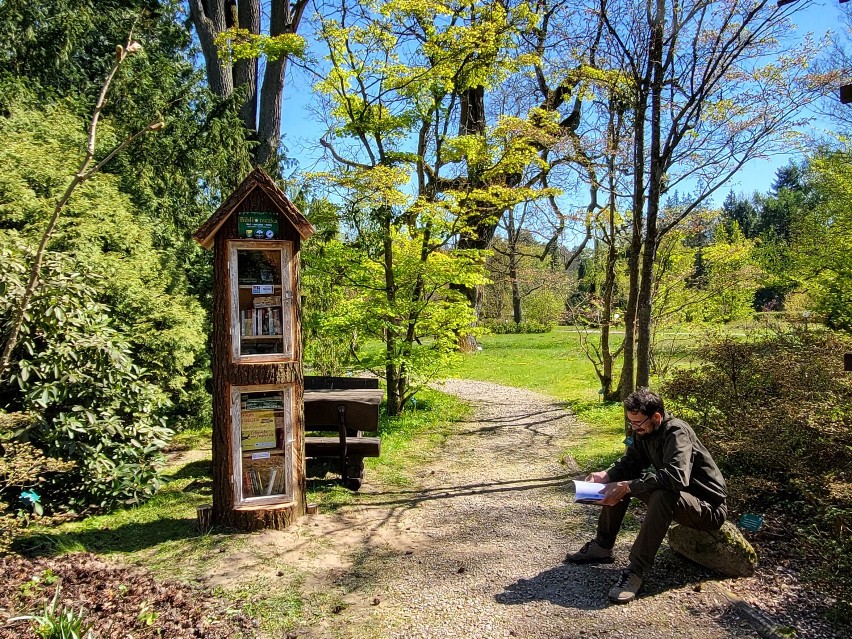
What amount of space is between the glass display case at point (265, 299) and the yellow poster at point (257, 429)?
568mm

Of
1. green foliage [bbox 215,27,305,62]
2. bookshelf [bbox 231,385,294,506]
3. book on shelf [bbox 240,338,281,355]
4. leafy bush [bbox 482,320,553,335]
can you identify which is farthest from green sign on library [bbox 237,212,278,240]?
leafy bush [bbox 482,320,553,335]

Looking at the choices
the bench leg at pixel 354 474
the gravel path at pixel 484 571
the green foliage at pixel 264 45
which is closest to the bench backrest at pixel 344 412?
the bench leg at pixel 354 474

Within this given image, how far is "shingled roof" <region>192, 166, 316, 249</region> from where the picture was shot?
5375 mm

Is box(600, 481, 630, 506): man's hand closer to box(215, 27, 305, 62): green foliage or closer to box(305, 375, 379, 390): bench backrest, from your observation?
box(305, 375, 379, 390): bench backrest

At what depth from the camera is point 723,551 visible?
4.22m

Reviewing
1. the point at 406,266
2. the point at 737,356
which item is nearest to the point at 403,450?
the point at 406,266

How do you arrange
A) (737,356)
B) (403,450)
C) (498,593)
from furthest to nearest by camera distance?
(403,450), (737,356), (498,593)

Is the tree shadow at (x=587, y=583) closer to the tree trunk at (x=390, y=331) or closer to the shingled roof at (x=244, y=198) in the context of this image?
the shingled roof at (x=244, y=198)

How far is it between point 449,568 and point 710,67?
637 cm

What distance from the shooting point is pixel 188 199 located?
10.6 meters

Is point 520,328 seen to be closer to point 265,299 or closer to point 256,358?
point 265,299

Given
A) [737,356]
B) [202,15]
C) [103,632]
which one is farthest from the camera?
[202,15]

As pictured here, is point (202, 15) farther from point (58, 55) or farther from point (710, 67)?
point (710, 67)

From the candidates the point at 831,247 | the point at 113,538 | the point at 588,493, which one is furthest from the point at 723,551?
the point at 831,247
